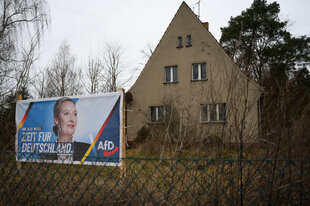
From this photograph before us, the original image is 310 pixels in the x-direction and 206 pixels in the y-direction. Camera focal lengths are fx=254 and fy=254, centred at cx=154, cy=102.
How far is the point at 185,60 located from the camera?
1507 cm

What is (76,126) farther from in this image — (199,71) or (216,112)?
(199,71)

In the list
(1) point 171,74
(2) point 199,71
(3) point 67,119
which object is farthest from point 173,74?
(3) point 67,119

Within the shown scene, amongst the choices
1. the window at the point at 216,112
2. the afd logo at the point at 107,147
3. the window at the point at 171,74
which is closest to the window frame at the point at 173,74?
the window at the point at 171,74

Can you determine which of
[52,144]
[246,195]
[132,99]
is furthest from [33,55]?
[132,99]

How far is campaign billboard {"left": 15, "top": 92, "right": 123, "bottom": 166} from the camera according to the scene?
5.05m

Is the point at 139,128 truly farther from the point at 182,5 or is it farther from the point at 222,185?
the point at 222,185

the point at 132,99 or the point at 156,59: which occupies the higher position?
the point at 156,59

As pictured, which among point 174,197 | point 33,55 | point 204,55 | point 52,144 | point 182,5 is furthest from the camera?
point 182,5

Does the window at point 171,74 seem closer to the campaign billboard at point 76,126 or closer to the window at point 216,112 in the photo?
the campaign billboard at point 76,126

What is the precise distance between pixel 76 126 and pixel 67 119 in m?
0.31

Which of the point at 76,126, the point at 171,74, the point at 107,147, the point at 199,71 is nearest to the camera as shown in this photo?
the point at 107,147

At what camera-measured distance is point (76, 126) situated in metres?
5.53

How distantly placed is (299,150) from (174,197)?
144 centimetres

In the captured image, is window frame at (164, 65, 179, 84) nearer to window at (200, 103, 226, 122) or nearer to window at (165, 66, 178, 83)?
window at (165, 66, 178, 83)
